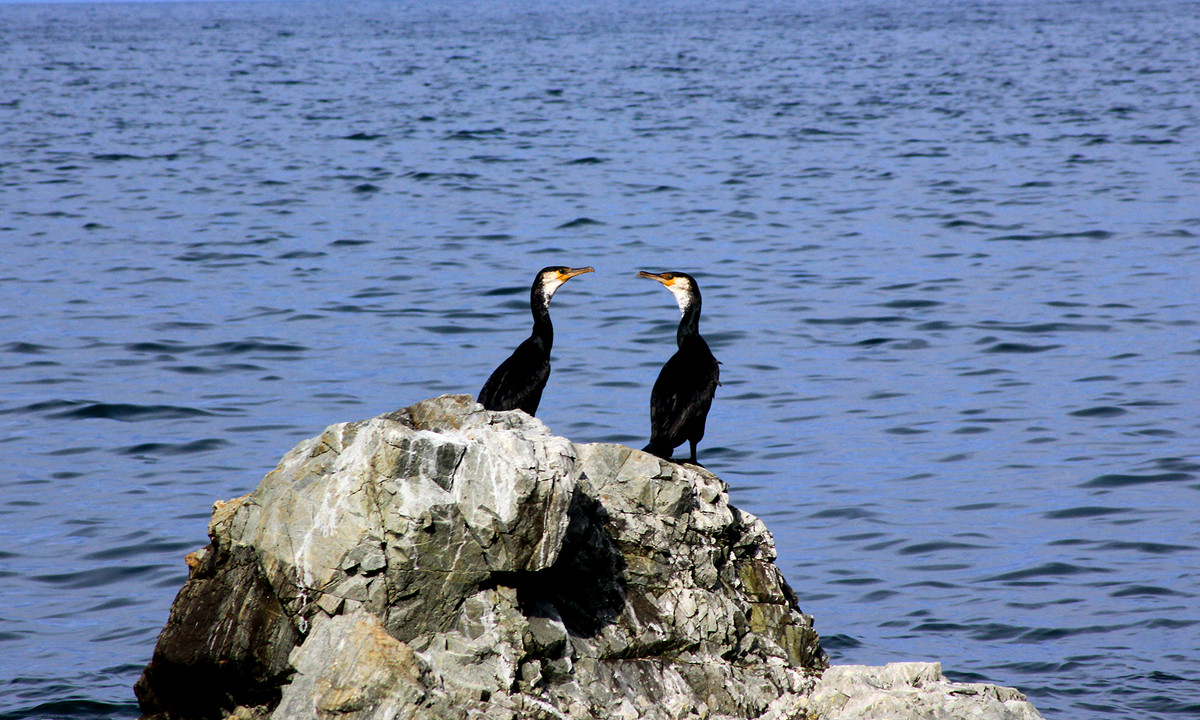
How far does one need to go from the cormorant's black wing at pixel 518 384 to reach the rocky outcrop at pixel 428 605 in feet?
5.99

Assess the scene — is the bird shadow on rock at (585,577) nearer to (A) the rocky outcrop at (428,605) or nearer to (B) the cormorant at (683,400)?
(A) the rocky outcrop at (428,605)

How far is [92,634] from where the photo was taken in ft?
26.0

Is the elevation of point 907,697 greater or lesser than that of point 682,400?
lesser

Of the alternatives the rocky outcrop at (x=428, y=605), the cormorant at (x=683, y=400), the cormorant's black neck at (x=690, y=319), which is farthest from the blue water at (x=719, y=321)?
the rocky outcrop at (x=428, y=605)

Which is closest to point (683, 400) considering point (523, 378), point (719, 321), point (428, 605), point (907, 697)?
point (523, 378)

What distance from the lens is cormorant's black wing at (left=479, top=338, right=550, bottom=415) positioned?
755 centimetres

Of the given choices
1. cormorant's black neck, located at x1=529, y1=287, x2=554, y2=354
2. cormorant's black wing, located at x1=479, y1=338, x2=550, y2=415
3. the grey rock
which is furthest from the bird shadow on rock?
cormorant's black neck, located at x1=529, y1=287, x2=554, y2=354

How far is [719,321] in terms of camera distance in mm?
15688

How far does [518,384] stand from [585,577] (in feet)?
6.95

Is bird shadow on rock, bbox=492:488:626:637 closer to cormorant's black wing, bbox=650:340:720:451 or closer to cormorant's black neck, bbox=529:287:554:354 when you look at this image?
cormorant's black wing, bbox=650:340:720:451

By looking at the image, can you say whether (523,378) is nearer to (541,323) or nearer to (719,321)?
(541,323)

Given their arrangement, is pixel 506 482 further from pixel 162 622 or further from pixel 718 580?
pixel 162 622

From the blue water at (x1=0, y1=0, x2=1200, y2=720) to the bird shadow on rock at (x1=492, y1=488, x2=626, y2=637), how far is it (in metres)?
2.51

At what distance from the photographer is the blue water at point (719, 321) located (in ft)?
28.2
